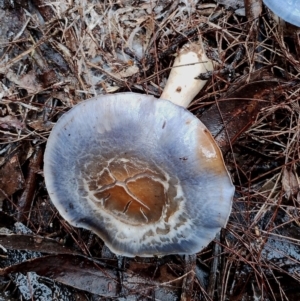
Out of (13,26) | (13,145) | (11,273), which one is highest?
(13,26)

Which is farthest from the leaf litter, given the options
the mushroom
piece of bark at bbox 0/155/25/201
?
the mushroom

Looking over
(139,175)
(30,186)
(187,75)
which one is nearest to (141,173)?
(139,175)

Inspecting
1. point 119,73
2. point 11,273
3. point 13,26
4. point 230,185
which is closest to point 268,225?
point 230,185

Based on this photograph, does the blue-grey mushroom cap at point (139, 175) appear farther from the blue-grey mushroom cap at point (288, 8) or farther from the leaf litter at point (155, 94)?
the blue-grey mushroom cap at point (288, 8)

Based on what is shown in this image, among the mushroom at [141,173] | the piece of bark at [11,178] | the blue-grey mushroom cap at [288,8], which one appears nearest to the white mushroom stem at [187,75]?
the mushroom at [141,173]

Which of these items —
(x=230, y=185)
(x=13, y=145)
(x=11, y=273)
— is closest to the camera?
(x=230, y=185)

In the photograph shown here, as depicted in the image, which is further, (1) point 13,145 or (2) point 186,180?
(1) point 13,145

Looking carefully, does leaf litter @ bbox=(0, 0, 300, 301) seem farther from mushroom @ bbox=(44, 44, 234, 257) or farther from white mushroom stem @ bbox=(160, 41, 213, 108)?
mushroom @ bbox=(44, 44, 234, 257)

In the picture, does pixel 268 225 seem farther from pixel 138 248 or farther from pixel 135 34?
pixel 135 34
